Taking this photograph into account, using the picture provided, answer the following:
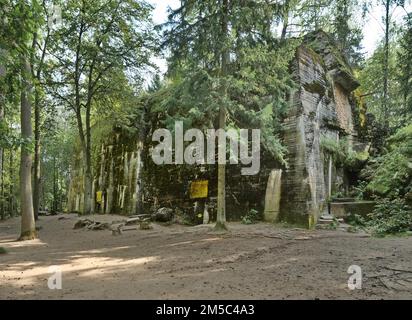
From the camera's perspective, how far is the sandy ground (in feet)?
16.1

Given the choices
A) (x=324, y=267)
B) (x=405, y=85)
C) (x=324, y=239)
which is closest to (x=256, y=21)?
(x=324, y=239)

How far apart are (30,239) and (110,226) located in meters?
3.08

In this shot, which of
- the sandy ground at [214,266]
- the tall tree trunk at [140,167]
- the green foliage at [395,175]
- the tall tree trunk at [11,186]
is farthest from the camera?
the tall tree trunk at [11,186]

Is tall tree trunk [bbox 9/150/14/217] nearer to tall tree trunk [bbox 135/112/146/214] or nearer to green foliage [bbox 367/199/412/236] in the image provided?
tall tree trunk [bbox 135/112/146/214]

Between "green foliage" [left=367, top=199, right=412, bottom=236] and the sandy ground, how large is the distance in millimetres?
746

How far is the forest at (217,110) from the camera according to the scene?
32.2ft

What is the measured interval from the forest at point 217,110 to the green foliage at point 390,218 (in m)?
0.04

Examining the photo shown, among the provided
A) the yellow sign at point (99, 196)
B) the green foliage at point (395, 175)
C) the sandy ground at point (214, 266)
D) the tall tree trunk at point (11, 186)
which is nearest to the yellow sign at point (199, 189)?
the sandy ground at point (214, 266)

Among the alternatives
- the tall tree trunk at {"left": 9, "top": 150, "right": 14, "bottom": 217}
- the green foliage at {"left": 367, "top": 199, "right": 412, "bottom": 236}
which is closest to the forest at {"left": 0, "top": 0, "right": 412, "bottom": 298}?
the green foliage at {"left": 367, "top": 199, "right": 412, "bottom": 236}

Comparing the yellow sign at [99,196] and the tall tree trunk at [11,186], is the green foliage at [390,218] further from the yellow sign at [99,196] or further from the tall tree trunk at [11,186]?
the tall tree trunk at [11,186]

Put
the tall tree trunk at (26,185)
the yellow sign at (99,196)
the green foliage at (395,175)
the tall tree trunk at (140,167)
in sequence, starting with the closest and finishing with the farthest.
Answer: the tall tree trunk at (26,185), the green foliage at (395,175), the tall tree trunk at (140,167), the yellow sign at (99,196)

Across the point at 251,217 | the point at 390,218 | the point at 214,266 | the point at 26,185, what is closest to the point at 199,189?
the point at 251,217

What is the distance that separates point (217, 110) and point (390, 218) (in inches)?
232

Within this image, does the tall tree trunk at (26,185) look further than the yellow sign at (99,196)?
No
